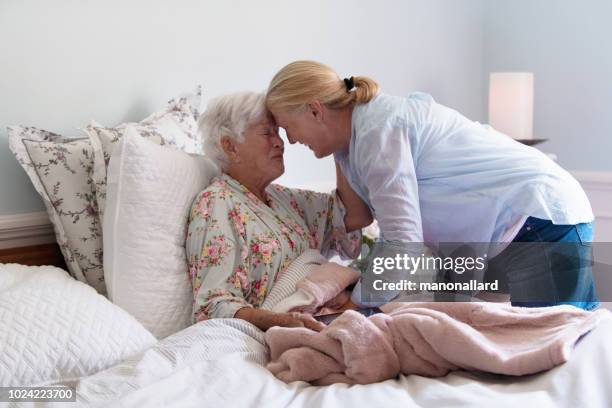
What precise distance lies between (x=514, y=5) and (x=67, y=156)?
2.62 m

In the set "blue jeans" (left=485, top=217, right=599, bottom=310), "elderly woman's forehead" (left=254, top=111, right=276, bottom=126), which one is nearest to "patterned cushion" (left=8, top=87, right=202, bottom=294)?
"elderly woman's forehead" (left=254, top=111, right=276, bottom=126)

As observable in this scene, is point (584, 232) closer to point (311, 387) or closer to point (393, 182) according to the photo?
point (393, 182)

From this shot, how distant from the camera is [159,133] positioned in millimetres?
2217

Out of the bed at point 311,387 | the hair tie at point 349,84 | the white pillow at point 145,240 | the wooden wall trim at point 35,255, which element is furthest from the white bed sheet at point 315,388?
the hair tie at point 349,84

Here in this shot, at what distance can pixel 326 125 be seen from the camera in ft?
7.13

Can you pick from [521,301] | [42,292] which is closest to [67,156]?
[42,292]

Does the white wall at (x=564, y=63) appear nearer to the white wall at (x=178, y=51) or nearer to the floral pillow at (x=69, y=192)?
the white wall at (x=178, y=51)

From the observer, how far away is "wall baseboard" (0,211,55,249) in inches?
80.6

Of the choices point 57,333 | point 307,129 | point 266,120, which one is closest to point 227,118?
point 266,120

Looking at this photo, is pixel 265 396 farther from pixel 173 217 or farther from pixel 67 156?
pixel 67 156

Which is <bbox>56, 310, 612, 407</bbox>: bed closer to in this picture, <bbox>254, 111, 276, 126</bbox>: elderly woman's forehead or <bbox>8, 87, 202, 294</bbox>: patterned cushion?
<bbox>8, 87, 202, 294</bbox>: patterned cushion

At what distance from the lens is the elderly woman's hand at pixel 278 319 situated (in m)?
1.89

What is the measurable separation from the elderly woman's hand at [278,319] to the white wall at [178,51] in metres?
0.66

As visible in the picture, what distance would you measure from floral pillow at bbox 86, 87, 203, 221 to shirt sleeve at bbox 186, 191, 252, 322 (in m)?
0.24
